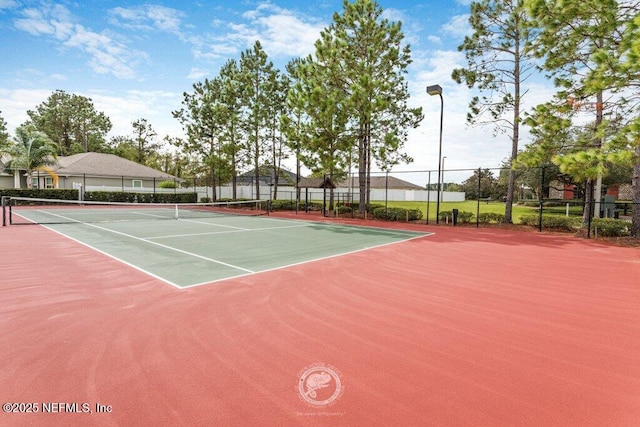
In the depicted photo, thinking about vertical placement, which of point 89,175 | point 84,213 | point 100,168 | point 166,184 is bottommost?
point 84,213

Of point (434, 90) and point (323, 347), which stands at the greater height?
point (434, 90)

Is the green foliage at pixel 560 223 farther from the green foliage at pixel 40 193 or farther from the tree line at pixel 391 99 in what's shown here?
the green foliage at pixel 40 193

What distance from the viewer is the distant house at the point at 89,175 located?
109 feet

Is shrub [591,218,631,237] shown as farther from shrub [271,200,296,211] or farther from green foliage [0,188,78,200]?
green foliage [0,188,78,200]

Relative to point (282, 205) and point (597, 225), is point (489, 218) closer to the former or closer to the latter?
point (597, 225)

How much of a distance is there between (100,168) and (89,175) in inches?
82.7

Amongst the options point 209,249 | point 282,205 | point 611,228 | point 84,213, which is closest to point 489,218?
point 611,228

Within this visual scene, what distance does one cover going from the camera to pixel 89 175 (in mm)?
33938

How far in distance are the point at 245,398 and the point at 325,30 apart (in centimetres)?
2112

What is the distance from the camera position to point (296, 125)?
20062 mm

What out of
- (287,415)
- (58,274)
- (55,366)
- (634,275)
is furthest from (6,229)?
(634,275)

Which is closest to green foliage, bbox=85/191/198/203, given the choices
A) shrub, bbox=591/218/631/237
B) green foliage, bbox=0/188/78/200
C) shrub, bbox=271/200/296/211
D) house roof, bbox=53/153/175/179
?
green foliage, bbox=0/188/78/200

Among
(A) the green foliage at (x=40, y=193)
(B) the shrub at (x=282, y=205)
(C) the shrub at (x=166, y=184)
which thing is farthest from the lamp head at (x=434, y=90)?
(C) the shrub at (x=166, y=184)

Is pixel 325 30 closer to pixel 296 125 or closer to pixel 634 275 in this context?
pixel 296 125
